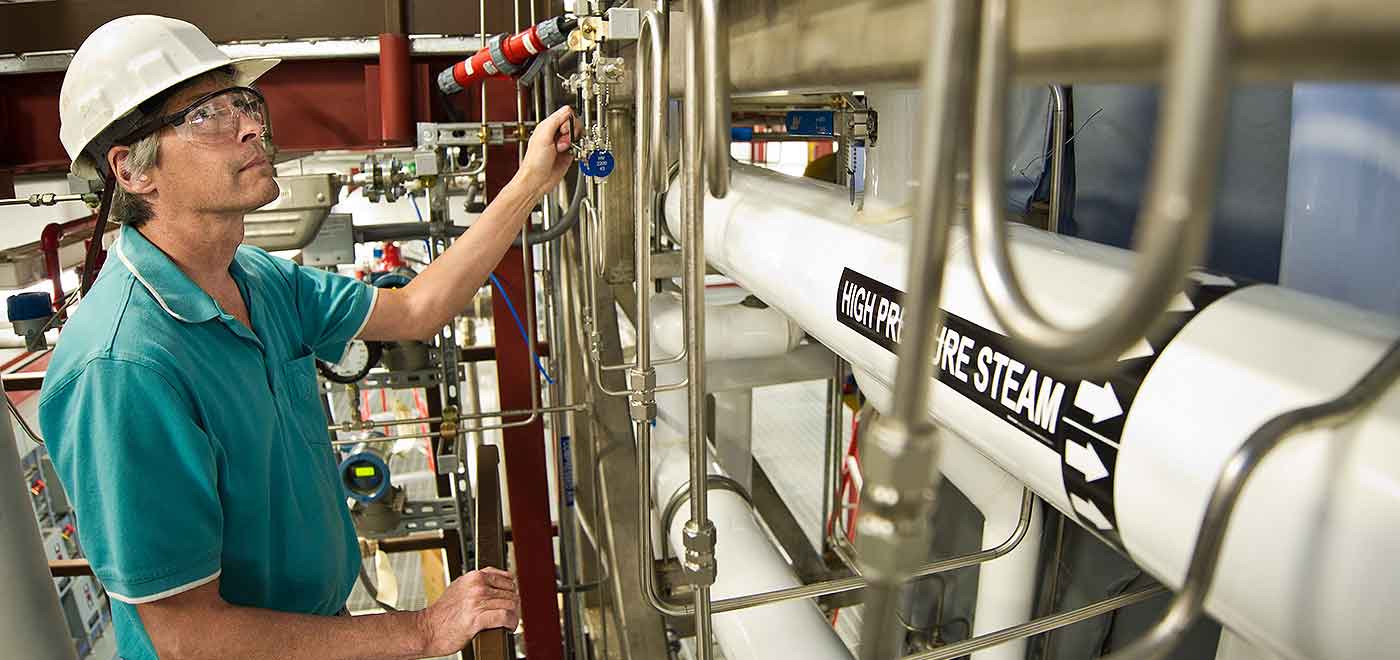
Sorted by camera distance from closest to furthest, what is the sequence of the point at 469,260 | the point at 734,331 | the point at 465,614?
the point at 465,614 < the point at 469,260 < the point at 734,331

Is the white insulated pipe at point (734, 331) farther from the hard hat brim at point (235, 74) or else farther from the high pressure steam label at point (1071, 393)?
the high pressure steam label at point (1071, 393)

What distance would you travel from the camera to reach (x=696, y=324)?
0.62 m

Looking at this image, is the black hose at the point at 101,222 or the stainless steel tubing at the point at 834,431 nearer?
the black hose at the point at 101,222

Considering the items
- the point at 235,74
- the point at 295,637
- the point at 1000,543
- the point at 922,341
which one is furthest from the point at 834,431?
the point at 922,341

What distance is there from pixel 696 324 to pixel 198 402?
71cm

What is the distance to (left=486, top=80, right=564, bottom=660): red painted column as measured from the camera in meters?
2.07

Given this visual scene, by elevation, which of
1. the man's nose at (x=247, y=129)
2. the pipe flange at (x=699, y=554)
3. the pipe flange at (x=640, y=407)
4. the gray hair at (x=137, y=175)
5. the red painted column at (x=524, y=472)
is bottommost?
the red painted column at (x=524, y=472)

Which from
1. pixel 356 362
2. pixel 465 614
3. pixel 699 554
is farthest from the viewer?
pixel 356 362

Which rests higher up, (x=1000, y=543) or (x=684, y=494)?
(x=1000, y=543)

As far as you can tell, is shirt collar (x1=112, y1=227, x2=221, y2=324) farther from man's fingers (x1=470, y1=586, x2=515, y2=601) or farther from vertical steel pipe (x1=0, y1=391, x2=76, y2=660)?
man's fingers (x1=470, y1=586, x2=515, y2=601)

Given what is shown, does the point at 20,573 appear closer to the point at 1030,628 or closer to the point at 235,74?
the point at 235,74

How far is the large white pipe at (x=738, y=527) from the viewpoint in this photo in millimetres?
1260

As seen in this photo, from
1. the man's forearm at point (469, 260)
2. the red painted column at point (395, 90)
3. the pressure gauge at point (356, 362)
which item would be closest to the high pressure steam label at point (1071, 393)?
the man's forearm at point (469, 260)

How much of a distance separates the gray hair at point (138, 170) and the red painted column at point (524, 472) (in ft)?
2.88
